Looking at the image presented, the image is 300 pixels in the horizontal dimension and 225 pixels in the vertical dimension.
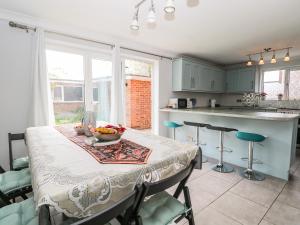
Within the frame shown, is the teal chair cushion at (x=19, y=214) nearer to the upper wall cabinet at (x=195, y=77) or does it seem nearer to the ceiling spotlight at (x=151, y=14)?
the ceiling spotlight at (x=151, y=14)

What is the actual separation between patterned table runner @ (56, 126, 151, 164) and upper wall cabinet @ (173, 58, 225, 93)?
310cm

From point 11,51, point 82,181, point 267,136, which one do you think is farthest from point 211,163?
point 11,51

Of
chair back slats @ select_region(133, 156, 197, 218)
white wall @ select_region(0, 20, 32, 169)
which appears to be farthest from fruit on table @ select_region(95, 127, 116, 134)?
white wall @ select_region(0, 20, 32, 169)

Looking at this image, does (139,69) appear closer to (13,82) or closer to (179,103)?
(179,103)

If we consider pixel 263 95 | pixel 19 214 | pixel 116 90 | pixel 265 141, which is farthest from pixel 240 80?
pixel 19 214

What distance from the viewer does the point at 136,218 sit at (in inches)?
36.6

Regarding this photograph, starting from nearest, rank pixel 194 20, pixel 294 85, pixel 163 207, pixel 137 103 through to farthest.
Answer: pixel 163 207
pixel 194 20
pixel 294 85
pixel 137 103

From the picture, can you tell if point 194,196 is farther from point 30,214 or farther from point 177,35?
point 177,35

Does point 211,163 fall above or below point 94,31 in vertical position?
below

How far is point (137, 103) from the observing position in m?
5.96

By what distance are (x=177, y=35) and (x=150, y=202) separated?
2.89 m

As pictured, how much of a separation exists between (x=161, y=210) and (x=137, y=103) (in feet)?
16.2

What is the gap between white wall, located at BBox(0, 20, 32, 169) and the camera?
235cm

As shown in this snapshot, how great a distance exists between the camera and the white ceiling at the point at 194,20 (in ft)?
6.98
